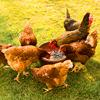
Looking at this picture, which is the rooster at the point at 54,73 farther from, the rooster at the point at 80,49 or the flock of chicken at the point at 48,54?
the rooster at the point at 80,49

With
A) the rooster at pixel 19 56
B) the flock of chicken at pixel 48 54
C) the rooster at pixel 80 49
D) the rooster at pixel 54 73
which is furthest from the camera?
the rooster at pixel 80 49

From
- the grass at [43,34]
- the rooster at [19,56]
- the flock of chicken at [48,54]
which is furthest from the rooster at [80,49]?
the rooster at [19,56]

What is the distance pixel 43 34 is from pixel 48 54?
2.02 meters

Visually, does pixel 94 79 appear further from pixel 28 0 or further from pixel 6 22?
pixel 28 0

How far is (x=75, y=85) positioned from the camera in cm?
298

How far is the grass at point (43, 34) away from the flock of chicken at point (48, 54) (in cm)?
24

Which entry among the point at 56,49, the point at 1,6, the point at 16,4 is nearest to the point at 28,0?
the point at 16,4

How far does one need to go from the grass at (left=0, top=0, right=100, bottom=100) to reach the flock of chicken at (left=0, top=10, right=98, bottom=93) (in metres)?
0.24

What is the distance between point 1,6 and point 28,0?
2116 millimetres

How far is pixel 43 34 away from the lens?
5.00 meters

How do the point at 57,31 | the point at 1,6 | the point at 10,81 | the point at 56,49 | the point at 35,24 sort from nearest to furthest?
the point at 10,81
the point at 56,49
the point at 57,31
the point at 35,24
the point at 1,6

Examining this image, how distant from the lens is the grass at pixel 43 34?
9.20ft

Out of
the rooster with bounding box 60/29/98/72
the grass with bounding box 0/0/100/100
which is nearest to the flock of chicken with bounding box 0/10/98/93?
the rooster with bounding box 60/29/98/72

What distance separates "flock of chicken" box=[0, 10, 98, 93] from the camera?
2.50 metres
